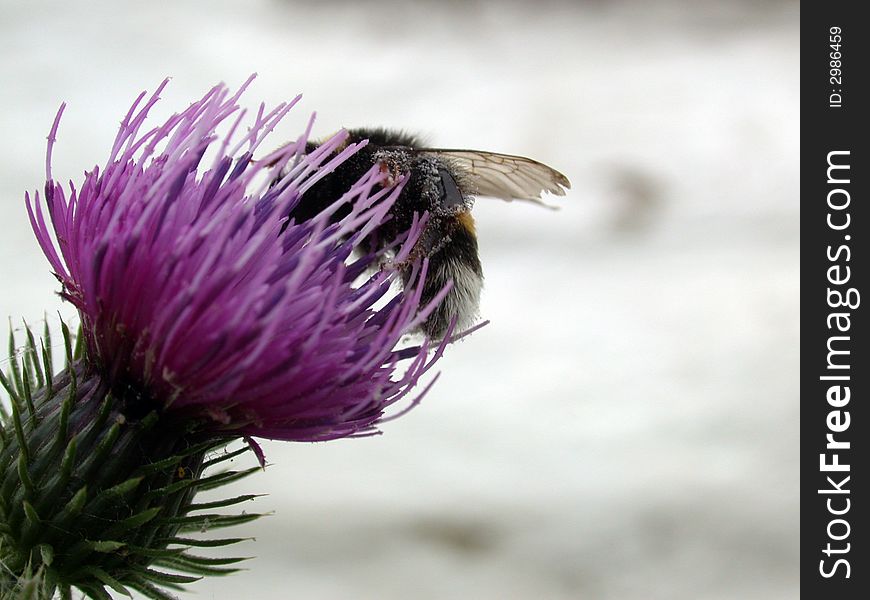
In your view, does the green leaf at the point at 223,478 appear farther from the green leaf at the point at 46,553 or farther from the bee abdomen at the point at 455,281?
the bee abdomen at the point at 455,281

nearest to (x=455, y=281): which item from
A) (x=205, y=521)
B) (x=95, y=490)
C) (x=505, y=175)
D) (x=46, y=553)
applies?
(x=505, y=175)

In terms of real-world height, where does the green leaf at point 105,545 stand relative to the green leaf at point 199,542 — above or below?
below

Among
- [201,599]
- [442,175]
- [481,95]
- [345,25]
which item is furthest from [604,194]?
[442,175]

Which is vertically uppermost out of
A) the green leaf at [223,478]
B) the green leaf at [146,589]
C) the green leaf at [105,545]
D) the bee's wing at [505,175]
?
the bee's wing at [505,175]

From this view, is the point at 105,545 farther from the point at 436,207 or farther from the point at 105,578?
the point at 436,207

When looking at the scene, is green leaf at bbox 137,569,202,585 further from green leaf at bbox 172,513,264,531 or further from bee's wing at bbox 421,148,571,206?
bee's wing at bbox 421,148,571,206

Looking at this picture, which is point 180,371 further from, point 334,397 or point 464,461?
point 464,461

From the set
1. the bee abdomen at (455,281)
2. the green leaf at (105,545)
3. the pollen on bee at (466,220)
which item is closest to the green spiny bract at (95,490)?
the green leaf at (105,545)

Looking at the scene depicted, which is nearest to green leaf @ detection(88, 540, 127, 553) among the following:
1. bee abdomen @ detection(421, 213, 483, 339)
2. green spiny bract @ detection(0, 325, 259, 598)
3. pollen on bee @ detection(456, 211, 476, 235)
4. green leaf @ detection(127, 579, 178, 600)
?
green spiny bract @ detection(0, 325, 259, 598)
